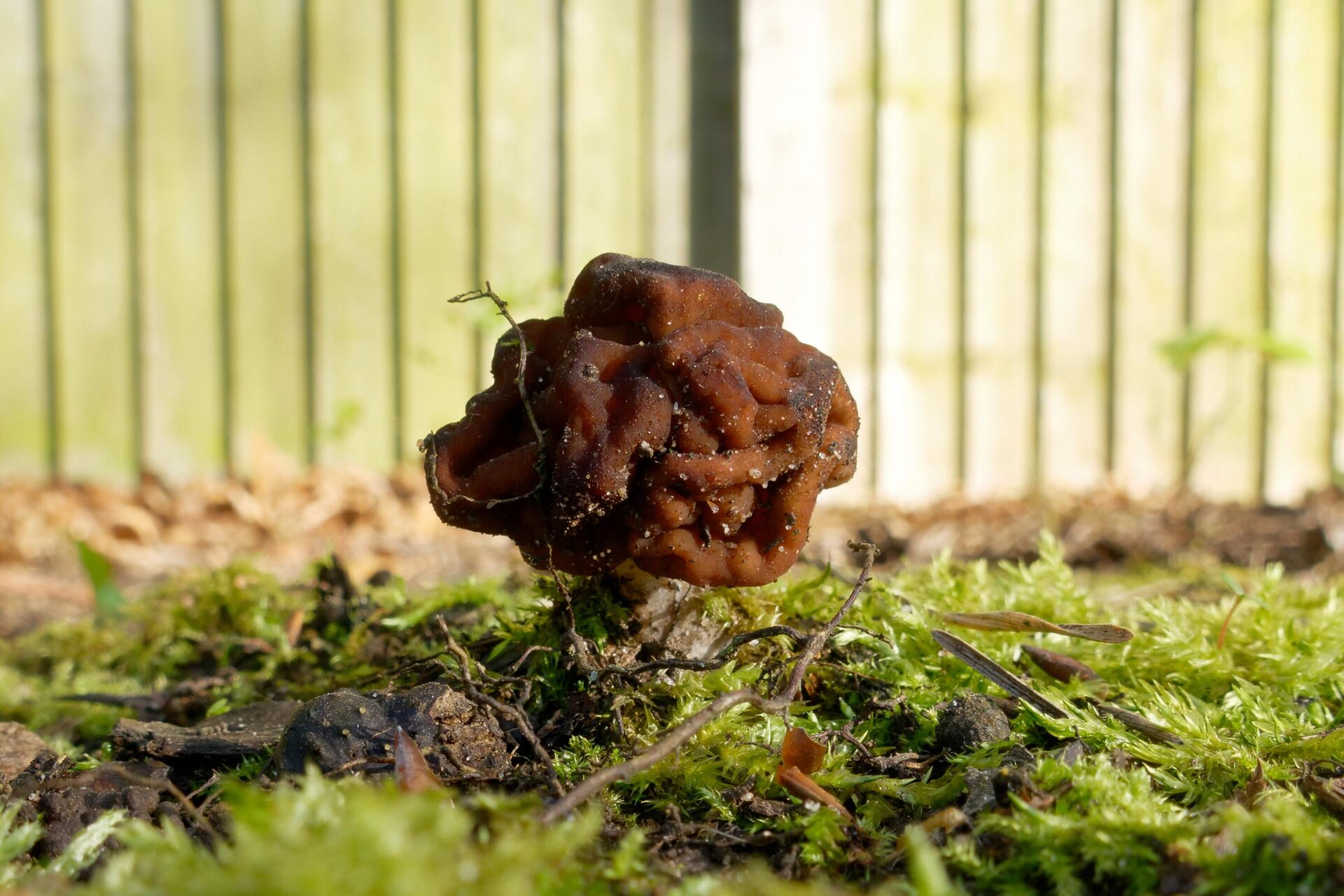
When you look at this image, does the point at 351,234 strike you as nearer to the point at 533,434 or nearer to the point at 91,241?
the point at 91,241

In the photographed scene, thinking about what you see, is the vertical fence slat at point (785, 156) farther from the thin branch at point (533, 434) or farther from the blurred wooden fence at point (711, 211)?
the thin branch at point (533, 434)

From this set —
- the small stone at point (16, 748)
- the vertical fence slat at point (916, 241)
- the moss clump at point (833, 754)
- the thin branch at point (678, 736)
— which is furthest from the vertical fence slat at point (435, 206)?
the thin branch at point (678, 736)

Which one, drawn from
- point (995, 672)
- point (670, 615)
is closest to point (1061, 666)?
point (995, 672)

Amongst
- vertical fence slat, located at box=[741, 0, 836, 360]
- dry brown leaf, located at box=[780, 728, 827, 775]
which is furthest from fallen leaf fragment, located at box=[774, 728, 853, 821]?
vertical fence slat, located at box=[741, 0, 836, 360]

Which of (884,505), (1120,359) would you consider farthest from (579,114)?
(1120,359)

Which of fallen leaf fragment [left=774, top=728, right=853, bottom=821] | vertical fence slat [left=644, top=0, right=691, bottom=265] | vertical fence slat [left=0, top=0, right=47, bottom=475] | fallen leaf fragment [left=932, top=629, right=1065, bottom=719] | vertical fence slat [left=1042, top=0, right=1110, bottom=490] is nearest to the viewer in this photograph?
fallen leaf fragment [left=774, top=728, right=853, bottom=821]

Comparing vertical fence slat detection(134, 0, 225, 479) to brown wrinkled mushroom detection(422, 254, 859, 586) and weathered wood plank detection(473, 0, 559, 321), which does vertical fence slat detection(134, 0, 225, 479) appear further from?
brown wrinkled mushroom detection(422, 254, 859, 586)

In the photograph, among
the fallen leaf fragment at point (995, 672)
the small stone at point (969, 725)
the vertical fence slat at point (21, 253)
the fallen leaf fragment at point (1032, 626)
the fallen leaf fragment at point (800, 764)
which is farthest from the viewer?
the vertical fence slat at point (21, 253)
